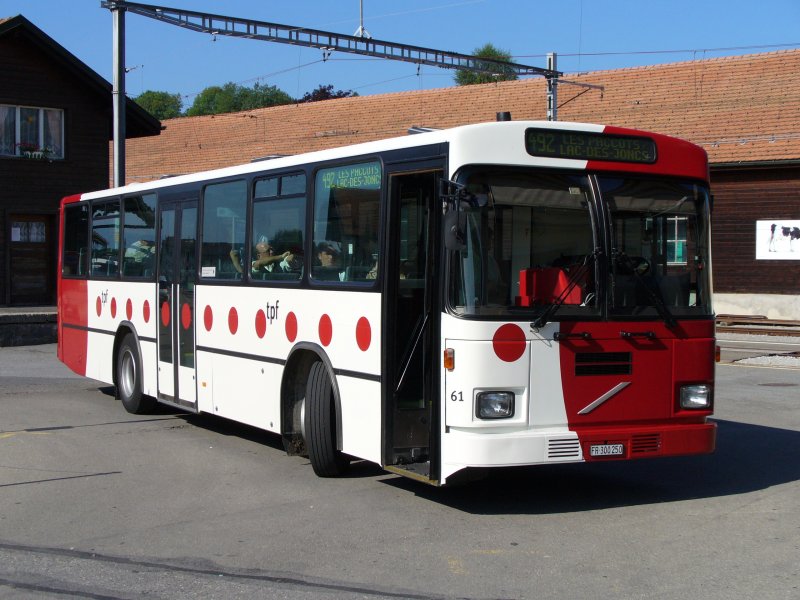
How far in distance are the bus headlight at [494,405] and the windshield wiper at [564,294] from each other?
1.76 feet

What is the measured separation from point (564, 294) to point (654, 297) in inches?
31.4

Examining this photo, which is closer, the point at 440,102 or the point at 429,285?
the point at 429,285

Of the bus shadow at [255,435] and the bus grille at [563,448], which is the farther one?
the bus shadow at [255,435]

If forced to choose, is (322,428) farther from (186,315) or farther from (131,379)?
(131,379)

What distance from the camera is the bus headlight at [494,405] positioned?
25.3ft

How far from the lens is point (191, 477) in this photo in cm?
961

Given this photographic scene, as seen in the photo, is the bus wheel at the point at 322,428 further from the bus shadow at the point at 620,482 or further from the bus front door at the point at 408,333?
the bus front door at the point at 408,333

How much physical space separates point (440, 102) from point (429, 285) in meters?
36.2

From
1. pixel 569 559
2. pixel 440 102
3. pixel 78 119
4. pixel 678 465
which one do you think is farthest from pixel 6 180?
pixel 569 559

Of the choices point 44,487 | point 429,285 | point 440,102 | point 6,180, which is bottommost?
point 44,487

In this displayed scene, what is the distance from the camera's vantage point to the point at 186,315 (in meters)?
12.3

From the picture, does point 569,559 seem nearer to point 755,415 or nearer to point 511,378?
point 511,378

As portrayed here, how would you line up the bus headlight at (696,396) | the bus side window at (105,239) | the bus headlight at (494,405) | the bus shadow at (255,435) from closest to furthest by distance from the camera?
1. the bus headlight at (494,405)
2. the bus headlight at (696,396)
3. the bus shadow at (255,435)
4. the bus side window at (105,239)

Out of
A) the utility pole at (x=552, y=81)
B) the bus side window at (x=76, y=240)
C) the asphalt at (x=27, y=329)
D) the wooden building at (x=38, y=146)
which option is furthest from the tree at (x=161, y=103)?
the bus side window at (x=76, y=240)
